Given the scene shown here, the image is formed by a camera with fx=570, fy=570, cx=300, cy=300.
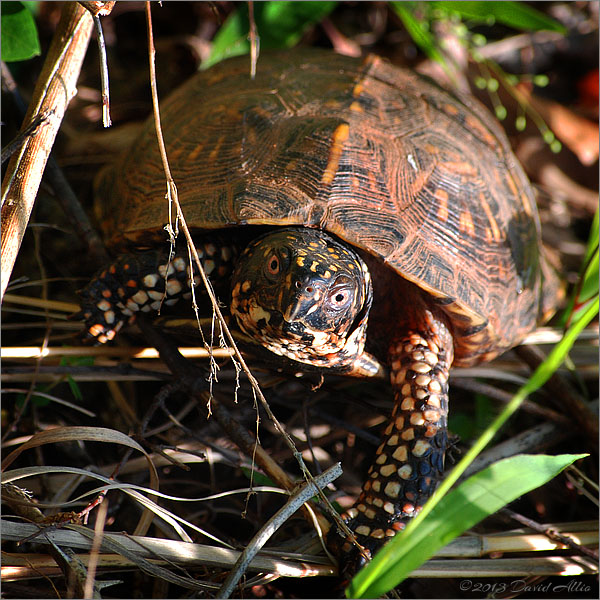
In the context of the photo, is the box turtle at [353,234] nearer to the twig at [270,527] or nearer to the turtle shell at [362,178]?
the turtle shell at [362,178]

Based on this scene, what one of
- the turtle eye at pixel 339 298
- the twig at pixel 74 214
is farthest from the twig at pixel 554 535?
the twig at pixel 74 214

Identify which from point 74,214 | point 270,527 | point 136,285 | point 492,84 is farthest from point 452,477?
point 492,84

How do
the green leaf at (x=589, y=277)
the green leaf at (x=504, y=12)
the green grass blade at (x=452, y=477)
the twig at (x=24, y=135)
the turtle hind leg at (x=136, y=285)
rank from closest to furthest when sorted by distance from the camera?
the green grass blade at (x=452, y=477) < the twig at (x=24, y=135) < the turtle hind leg at (x=136, y=285) < the green leaf at (x=589, y=277) < the green leaf at (x=504, y=12)

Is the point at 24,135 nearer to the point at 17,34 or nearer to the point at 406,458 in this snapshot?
the point at 17,34

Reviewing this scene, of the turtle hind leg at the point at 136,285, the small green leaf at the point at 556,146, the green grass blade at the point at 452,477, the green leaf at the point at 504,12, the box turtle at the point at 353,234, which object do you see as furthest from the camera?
the small green leaf at the point at 556,146

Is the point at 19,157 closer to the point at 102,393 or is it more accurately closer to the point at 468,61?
the point at 102,393

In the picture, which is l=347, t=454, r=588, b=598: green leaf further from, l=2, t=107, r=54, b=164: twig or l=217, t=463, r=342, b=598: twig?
l=2, t=107, r=54, b=164: twig
